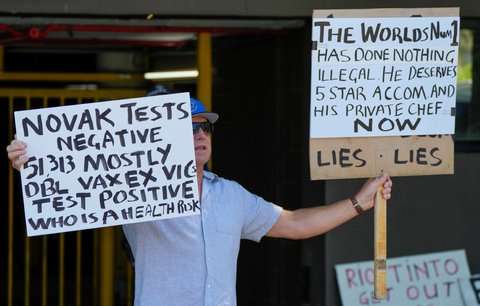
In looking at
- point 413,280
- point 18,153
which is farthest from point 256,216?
point 413,280

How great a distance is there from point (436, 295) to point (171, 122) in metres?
3.00

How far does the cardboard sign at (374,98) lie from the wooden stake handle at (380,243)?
0.18m

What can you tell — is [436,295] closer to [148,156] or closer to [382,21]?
[382,21]

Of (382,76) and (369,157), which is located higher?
(382,76)

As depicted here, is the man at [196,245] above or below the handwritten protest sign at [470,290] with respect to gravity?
above

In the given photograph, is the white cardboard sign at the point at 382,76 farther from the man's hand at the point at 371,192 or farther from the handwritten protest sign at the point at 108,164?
the handwritten protest sign at the point at 108,164

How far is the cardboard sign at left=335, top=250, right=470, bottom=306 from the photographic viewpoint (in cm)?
608

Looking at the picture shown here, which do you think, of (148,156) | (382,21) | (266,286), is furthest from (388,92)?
A: (266,286)

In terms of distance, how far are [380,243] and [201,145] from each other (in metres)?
0.91

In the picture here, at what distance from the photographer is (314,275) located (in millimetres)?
6223


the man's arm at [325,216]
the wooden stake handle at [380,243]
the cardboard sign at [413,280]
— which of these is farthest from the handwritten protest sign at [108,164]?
the cardboard sign at [413,280]

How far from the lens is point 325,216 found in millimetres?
4352

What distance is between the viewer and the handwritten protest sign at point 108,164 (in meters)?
3.92

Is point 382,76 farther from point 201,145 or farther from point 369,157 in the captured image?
point 201,145
